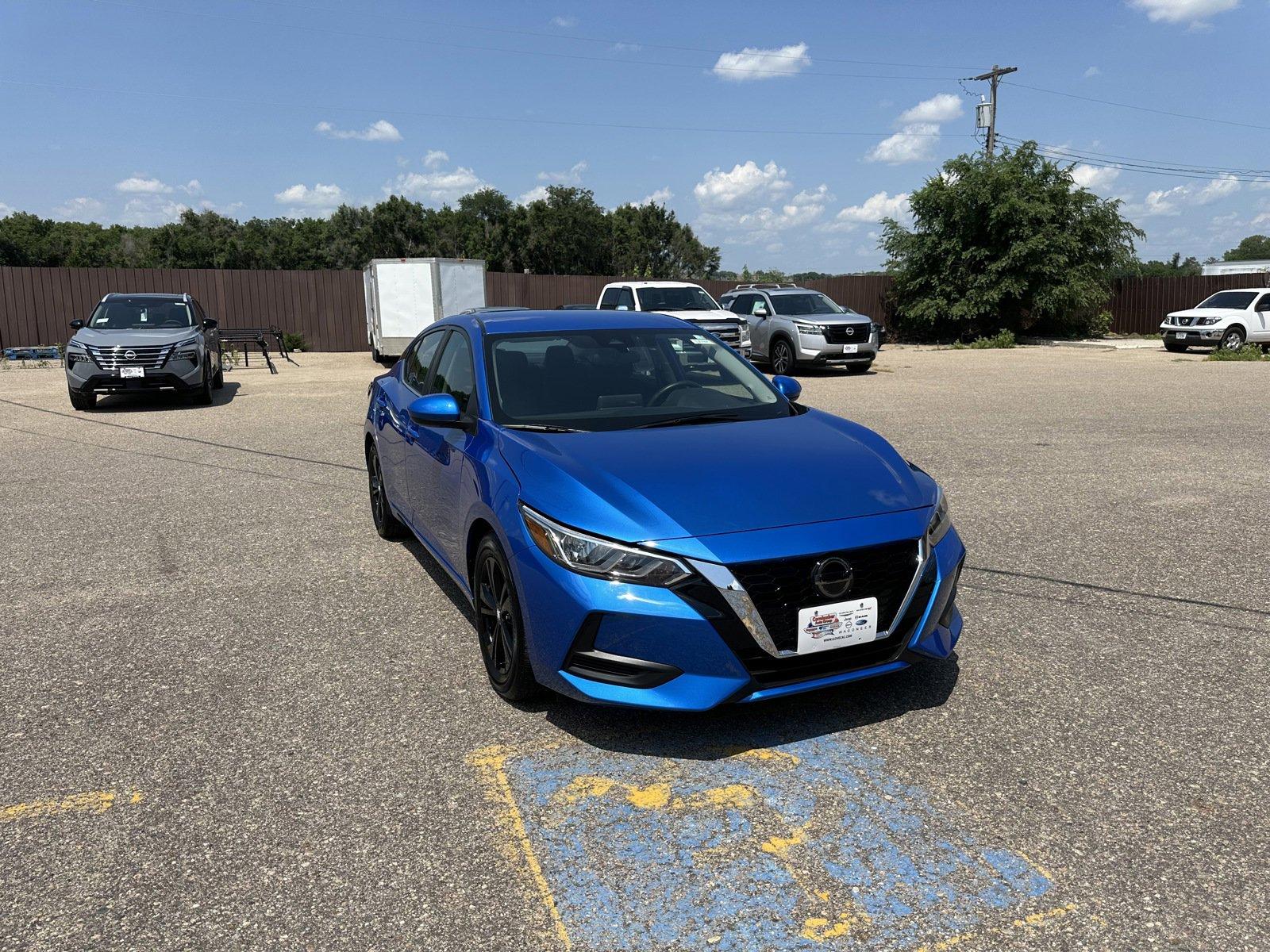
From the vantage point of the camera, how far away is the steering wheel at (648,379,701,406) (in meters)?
4.74

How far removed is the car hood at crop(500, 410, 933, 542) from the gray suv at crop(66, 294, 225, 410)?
37.6 ft

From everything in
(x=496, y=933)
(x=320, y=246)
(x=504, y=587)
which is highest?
(x=320, y=246)

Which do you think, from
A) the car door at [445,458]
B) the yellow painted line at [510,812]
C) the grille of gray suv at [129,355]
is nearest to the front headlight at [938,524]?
the yellow painted line at [510,812]

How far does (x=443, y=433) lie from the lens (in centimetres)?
468

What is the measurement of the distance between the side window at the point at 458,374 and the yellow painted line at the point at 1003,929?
116 inches

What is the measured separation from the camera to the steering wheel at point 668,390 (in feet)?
15.5

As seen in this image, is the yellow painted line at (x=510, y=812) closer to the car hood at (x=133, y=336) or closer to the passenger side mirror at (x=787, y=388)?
the passenger side mirror at (x=787, y=388)

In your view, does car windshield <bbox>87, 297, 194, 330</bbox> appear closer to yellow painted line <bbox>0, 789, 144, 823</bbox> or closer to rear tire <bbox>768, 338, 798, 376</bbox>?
rear tire <bbox>768, 338, 798, 376</bbox>

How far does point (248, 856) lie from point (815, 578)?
1.97 metres

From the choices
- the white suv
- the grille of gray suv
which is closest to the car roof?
the grille of gray suv

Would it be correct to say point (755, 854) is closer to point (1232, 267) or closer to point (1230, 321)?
point (1230, 321)

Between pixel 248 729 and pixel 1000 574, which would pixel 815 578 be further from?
pixel 1000 574

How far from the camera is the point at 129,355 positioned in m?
13.5

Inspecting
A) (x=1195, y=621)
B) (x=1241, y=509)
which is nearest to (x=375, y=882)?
(x=1195, y=621)
